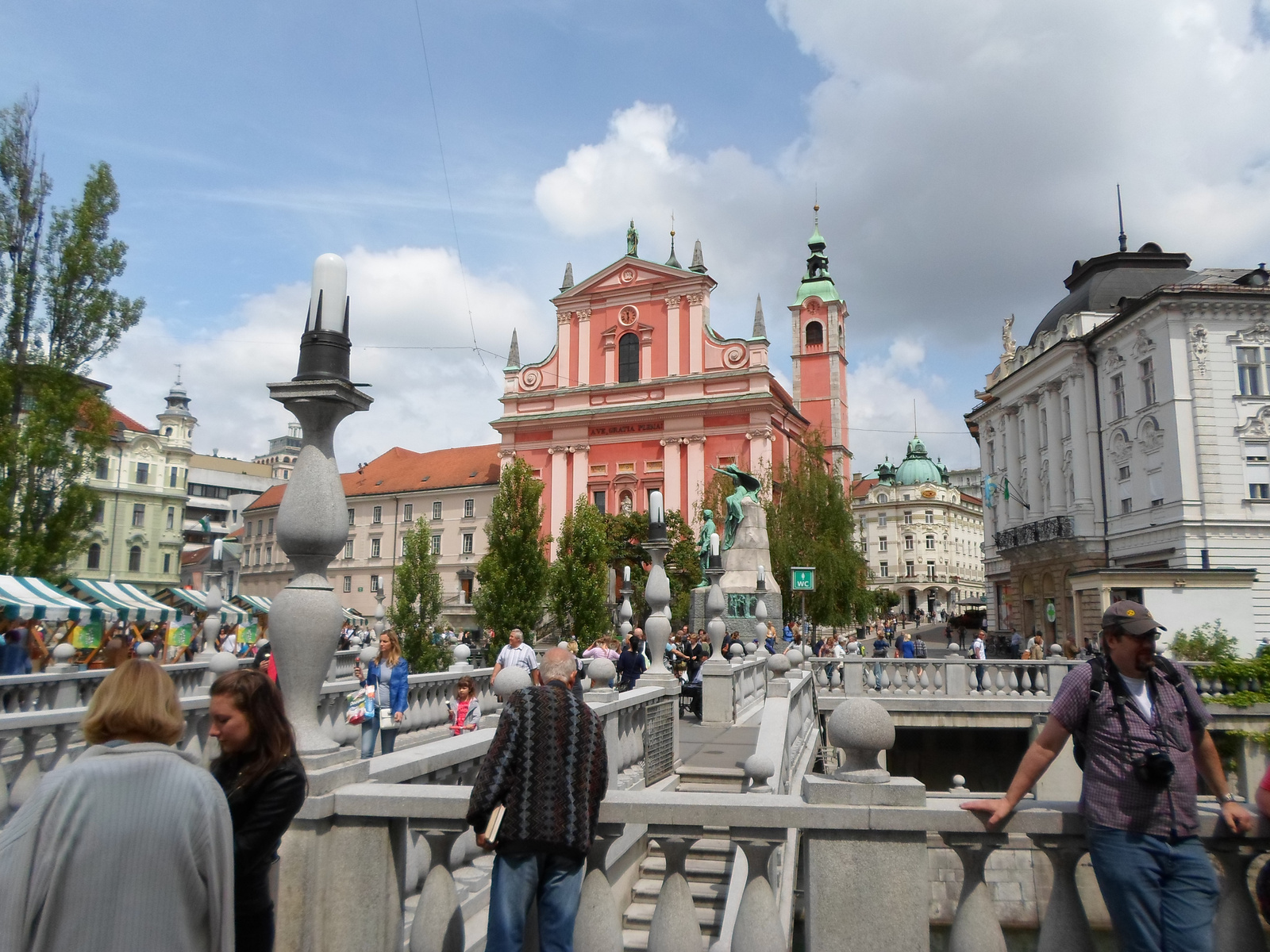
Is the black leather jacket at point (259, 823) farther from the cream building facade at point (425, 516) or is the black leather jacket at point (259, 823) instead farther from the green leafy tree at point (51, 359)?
the cream building facade at point (425, 516)

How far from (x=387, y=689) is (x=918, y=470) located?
109704mm

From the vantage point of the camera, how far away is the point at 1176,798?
2.98 m

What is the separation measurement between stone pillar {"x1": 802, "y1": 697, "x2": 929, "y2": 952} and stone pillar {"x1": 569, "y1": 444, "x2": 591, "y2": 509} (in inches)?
1945

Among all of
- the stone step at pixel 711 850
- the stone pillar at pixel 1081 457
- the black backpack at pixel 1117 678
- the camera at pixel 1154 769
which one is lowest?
the stone step at pixel 711 850

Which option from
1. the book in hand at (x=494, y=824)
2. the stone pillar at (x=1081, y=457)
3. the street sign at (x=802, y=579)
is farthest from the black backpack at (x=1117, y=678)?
the stone pillar at (x=1081, y=457)

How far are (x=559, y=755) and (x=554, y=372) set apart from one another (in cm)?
5288

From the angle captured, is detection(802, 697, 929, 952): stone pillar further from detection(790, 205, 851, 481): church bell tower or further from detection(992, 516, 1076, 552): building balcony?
detection(790, 205, 851, 481): church bell tower

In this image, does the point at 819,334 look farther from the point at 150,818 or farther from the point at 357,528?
the point at 150,818

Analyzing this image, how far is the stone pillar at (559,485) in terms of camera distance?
2079 inches

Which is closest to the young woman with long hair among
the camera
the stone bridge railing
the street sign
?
the camera

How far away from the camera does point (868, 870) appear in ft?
10.8

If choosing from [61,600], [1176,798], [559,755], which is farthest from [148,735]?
[61,600]

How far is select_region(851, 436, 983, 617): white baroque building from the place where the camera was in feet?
341

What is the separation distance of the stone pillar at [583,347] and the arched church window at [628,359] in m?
2.01
